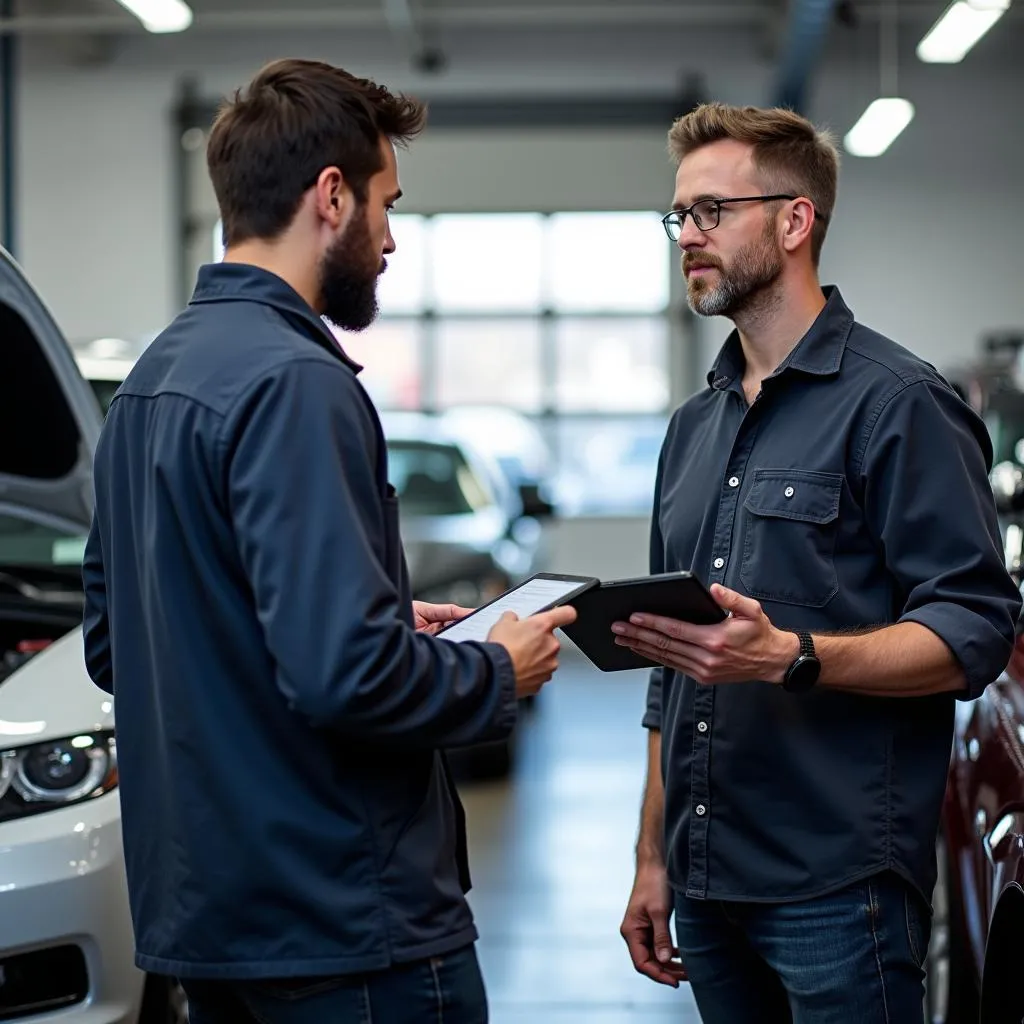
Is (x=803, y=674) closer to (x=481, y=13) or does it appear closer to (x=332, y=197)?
(x=332, y=197)

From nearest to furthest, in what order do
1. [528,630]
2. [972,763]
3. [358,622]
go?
[358,622] < [528,630] < [972,763]

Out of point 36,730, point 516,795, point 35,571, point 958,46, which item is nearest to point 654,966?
point 36,730

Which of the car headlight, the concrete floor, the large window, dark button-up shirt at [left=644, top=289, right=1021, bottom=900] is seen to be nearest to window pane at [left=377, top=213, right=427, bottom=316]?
the large window

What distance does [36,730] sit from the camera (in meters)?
2.69

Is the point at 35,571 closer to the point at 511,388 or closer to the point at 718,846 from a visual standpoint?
the point at 718,846

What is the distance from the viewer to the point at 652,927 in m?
2.35

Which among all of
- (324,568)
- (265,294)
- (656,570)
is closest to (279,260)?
(265,294)

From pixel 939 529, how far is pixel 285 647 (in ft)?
3.04

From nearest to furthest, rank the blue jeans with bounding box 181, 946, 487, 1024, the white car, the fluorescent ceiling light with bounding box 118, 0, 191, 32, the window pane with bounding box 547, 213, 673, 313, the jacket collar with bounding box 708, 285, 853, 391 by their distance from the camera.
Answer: the blue jeans with bounding box 181, 946, 487, 1024 < the jacket collar with bounding box 708, 285, 853, 391 < the white car < the fluorescent ceiling light with bounding box 118, 0, 191, 32 < the window pane with bounding box 547, 213, 673, 313

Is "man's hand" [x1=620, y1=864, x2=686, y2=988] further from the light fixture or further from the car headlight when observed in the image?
the light fixture

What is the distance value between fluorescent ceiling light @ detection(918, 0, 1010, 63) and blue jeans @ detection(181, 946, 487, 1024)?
841 cm

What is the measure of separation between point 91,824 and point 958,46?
8819 millimetres

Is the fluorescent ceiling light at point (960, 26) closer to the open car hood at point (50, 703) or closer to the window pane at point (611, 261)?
the window pane at point (611, 261)

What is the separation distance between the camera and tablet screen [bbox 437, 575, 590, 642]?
1810mm
